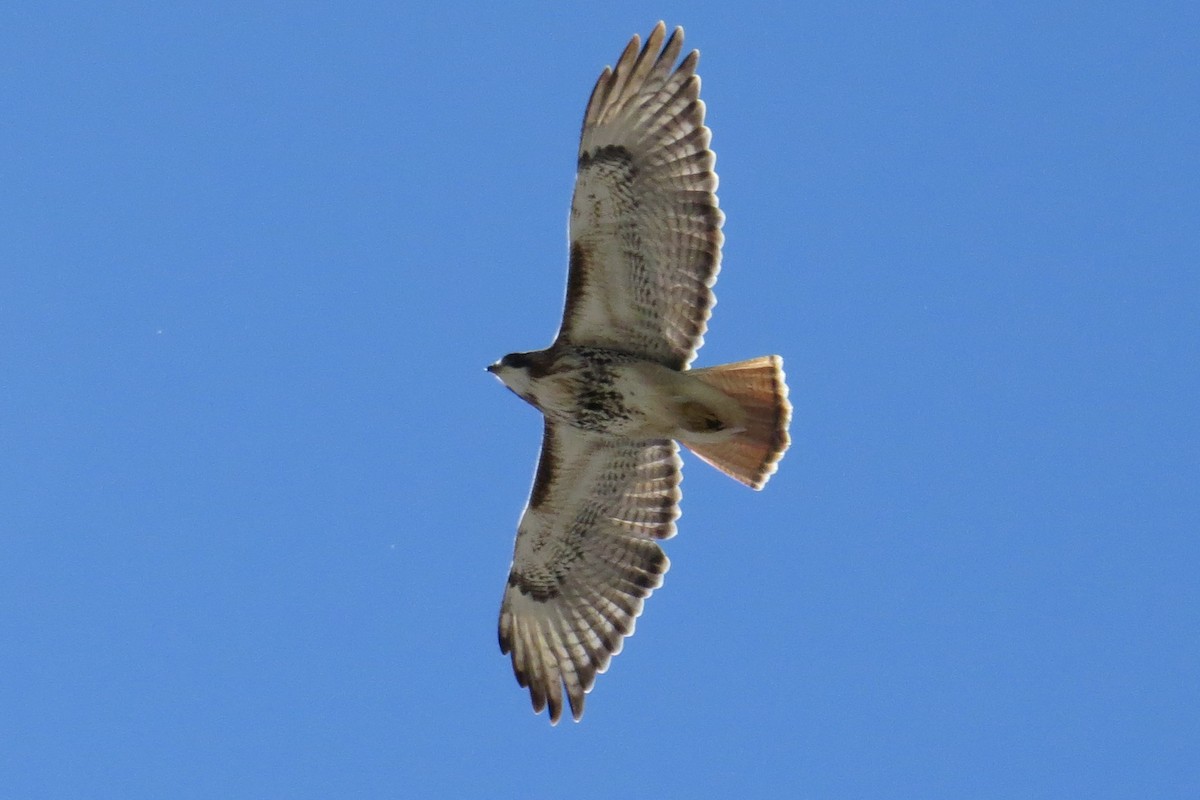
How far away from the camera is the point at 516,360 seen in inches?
386

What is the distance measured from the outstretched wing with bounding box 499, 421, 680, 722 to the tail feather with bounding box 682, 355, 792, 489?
2.61 feet

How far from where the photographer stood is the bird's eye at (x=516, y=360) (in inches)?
385

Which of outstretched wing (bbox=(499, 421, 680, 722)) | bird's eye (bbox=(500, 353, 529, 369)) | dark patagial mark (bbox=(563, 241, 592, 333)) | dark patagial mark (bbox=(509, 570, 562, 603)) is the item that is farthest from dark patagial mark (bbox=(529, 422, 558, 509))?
dark patagial mark (bbox=(563, 241, 592, 333))

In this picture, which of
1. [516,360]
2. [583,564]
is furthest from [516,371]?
[583,564]

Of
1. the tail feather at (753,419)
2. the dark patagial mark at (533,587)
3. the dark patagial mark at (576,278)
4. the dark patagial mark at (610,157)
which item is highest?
the dark patagial mark at (610,157)

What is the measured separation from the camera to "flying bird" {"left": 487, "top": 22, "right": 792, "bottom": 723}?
9477 millimetres

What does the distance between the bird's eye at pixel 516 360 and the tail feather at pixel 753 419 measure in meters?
A: 1.03

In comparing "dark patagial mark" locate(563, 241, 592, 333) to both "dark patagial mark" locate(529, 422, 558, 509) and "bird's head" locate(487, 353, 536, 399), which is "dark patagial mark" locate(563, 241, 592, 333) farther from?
"dark patagial mark" locate(529, 422, 558, 509)

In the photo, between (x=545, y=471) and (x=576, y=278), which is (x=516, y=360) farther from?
(x=545, y=471)

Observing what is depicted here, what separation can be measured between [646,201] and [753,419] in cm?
149

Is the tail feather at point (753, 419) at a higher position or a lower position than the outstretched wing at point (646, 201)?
lower

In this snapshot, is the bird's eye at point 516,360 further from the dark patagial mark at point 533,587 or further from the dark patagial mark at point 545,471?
the dark patagial mark at point 533,587

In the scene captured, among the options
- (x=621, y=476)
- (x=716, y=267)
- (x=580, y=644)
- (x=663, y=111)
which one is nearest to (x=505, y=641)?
(x=580, y=644)

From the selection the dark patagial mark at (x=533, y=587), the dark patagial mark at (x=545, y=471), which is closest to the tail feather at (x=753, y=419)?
the dark patagial mark at (x=545, y=471)
